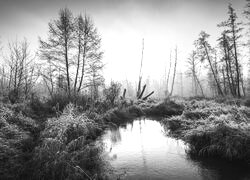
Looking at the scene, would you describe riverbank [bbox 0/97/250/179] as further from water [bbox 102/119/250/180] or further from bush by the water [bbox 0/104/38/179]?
water [bbox 102/119/250/180]

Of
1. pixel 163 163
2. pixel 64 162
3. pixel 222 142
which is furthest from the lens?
pixel 222 142

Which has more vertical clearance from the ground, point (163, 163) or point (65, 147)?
point (65, 147)

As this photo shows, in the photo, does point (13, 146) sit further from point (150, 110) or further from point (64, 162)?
point (150, 110)

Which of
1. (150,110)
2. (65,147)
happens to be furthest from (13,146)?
(150,110)

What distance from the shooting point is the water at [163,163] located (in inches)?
129

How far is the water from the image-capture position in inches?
129

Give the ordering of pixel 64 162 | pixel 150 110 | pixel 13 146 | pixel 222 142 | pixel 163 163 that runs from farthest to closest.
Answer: pixel 150 110 < pixel 222 142 < pixel 163 163 < pixel 13 146 < pixel 64 162

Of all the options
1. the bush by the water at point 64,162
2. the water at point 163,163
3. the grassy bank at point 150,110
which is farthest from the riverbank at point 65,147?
the grassy bank at point 150,110

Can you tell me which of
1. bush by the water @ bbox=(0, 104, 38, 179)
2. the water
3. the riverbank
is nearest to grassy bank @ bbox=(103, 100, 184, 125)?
the riverbank

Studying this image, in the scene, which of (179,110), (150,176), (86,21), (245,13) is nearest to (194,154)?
(150,176)

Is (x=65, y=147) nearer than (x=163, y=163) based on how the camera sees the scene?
Yes

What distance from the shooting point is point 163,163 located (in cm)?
387

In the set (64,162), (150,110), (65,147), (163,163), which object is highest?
(150,110)

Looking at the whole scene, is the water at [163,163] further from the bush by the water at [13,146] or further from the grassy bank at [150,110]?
the grassy bank at [150,110]
